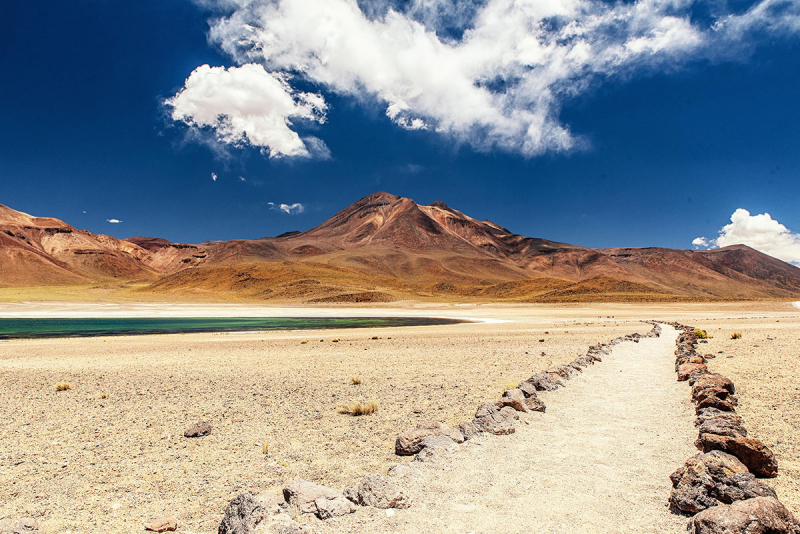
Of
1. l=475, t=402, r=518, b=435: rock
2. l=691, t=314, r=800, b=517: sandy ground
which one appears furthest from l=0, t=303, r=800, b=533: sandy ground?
l=475, t=402, r=518, b=435: rock

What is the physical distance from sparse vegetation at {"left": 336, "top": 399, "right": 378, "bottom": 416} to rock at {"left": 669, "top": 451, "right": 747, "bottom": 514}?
5.26 m

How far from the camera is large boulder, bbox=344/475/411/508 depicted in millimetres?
4418

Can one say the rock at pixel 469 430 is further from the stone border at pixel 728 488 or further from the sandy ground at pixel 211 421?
the stone border at pixel 728 488

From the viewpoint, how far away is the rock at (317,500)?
420cm

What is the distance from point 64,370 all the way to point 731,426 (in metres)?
18.0

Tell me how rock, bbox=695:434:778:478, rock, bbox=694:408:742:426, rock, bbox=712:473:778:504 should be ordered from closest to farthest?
rock, bbox=712:473:778:504
rock, bbox=695:434:778:478
rock, bbox=694:408:742:426

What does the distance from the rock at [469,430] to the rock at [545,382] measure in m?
3.47

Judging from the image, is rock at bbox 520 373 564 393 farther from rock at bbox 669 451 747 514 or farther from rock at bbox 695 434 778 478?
rock at bbox 669 451 747 514

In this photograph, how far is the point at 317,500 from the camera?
427 cm

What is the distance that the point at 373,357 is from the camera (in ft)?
54.9

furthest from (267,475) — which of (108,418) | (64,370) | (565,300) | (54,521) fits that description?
(565,300)

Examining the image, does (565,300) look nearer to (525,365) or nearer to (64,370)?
(525,365)

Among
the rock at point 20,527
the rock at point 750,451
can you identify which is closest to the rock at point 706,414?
the rock at point 750,451

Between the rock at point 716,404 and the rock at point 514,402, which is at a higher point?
the rock at point 716,404
